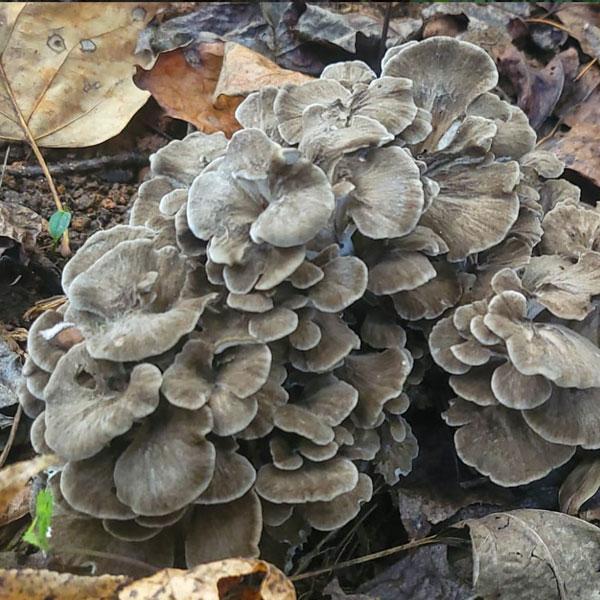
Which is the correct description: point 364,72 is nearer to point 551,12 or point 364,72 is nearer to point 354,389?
point 354,389

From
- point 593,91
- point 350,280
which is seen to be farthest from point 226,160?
point 593,91

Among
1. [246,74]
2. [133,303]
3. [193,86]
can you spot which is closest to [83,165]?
[193,86]

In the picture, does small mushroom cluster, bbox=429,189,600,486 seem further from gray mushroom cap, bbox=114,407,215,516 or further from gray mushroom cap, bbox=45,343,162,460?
gray mushroom cap, bbox=45,343,162,460

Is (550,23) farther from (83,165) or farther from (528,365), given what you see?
(528,365)

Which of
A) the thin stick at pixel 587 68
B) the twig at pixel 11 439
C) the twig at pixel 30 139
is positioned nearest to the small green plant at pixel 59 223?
the twig at pixel 30 139

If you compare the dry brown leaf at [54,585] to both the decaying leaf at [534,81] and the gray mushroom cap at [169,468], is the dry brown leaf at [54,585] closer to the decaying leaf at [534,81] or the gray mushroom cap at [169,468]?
the gray mushroom cap at [169,468]
